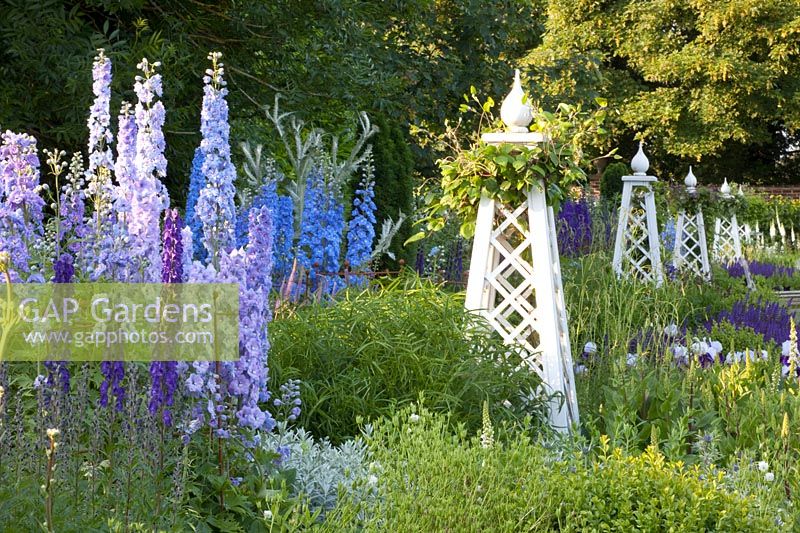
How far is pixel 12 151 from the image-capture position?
3.58 m

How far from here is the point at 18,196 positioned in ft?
11.7

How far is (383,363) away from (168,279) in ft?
5.63

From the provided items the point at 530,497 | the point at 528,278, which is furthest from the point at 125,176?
the point at 528,278

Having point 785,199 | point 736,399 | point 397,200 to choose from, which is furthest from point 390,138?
point 785,199

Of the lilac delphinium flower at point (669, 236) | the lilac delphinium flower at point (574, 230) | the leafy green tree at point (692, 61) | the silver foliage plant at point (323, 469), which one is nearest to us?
the silver foliage plant at point (323, 469)

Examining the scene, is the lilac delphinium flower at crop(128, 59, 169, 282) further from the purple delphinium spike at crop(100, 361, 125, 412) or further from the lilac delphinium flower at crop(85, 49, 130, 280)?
the purple delphinium spike at crop(100, 361, 125, 412)

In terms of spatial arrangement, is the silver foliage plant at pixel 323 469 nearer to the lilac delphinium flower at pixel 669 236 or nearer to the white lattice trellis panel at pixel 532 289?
the white lattice trellis panel at pixel 532 289

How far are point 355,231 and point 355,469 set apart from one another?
2.99 m

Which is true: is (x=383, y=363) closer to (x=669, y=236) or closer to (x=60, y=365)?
(x=60, y=365)

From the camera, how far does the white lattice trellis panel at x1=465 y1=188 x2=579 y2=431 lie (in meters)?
4.45

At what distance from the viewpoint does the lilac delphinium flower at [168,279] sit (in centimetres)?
257

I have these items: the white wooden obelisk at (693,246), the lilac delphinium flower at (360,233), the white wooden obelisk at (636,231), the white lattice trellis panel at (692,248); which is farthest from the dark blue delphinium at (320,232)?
the white lattice trellis panel at (692,248)

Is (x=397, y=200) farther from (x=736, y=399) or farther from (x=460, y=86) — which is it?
(x=736, y=399)

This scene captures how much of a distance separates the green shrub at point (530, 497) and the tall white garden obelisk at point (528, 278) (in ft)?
3.77
